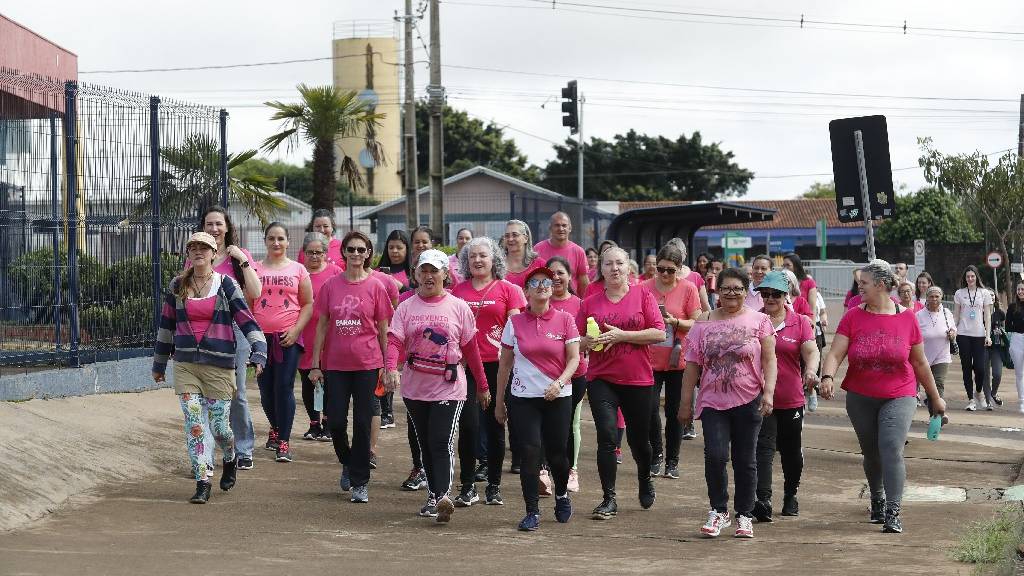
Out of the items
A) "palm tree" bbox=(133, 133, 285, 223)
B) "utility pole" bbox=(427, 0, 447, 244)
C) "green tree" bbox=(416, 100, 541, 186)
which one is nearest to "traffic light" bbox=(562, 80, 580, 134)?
"utility pole" bbox=(427, 0, 447, 244)

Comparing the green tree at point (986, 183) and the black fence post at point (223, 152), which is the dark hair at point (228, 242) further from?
the green tree at point (986, 183)

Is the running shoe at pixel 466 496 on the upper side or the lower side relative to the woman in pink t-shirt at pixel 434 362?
lower

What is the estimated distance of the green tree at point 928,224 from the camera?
71.3 metres

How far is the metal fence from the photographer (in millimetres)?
12328

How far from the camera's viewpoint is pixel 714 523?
8.58 meters

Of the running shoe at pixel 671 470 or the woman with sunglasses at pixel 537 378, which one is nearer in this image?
the woman with sunglasses at pixel 537 378

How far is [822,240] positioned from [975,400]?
84.4ft

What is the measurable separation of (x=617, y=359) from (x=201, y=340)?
8.86 feet

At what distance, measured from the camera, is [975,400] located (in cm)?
1792

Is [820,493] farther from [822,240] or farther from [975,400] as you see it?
[822,240]

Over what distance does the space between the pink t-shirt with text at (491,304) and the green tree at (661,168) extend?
228ft

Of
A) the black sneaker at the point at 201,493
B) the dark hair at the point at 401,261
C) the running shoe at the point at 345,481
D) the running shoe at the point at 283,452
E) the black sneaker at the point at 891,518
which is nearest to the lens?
the black sneaker at the point at 891,518

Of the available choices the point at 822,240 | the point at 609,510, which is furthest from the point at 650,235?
the point at 822,240

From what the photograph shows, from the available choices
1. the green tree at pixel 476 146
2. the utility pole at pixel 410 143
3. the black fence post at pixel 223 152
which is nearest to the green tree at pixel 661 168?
the green tree at pixel 476 146
